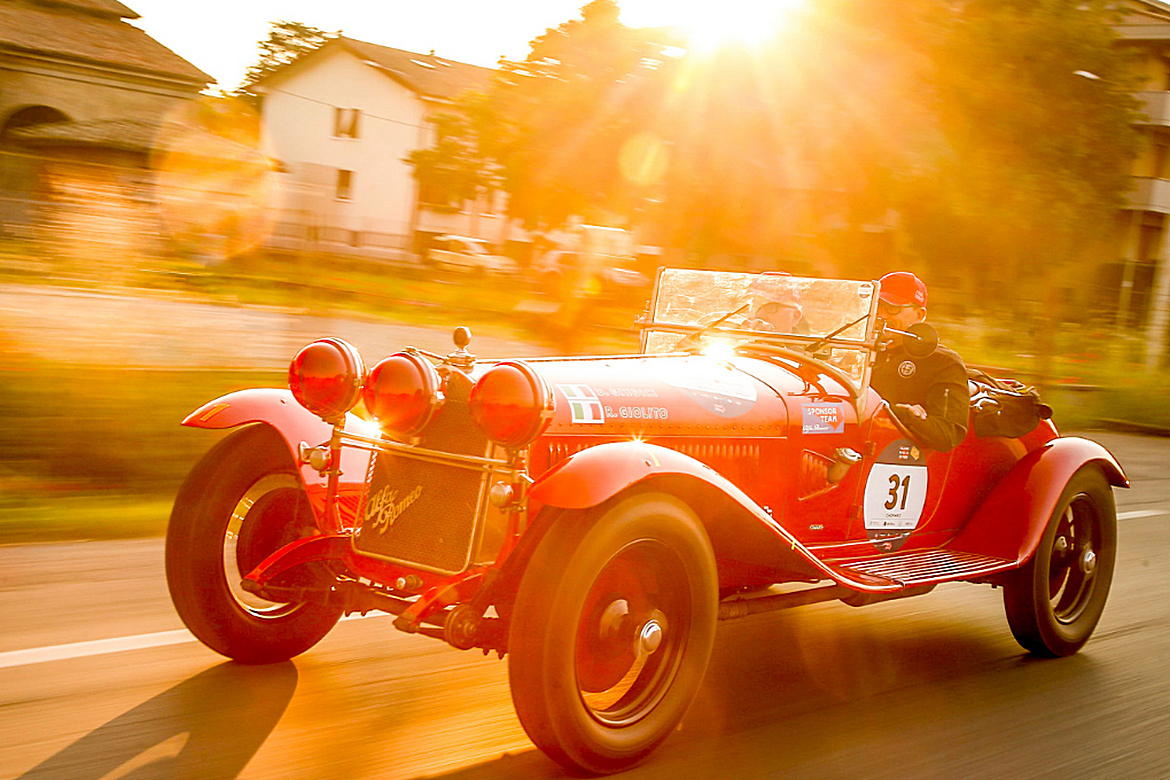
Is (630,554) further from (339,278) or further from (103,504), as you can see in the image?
(339,278)

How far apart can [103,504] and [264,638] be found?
293 cm

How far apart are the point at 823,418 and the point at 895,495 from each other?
27.5 inches

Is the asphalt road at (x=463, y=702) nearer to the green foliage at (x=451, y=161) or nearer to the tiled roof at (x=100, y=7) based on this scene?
the tiled roof at (x=100, y=7)

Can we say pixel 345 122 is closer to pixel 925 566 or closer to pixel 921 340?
pixel 921 340

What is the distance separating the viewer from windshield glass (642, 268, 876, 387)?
4863mm

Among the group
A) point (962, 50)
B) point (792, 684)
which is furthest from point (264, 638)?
point (962, 50)

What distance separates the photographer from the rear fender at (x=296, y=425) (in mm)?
3973

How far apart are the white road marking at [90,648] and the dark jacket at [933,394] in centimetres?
265

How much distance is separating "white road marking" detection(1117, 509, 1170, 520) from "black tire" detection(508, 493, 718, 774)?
6475 mm

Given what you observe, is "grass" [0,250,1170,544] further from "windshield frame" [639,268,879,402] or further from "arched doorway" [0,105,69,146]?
"arched doorway" [0,105,69,146]

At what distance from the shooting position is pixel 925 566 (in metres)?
4.80

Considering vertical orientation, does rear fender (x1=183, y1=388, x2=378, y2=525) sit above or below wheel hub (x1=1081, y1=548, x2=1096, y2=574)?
above

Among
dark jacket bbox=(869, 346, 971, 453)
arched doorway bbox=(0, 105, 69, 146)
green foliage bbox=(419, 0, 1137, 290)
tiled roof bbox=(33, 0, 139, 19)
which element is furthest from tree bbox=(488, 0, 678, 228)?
dark jacket bbox=(869, 346, 971, 453)

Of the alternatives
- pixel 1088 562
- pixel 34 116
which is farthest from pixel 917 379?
pixel 34 116
